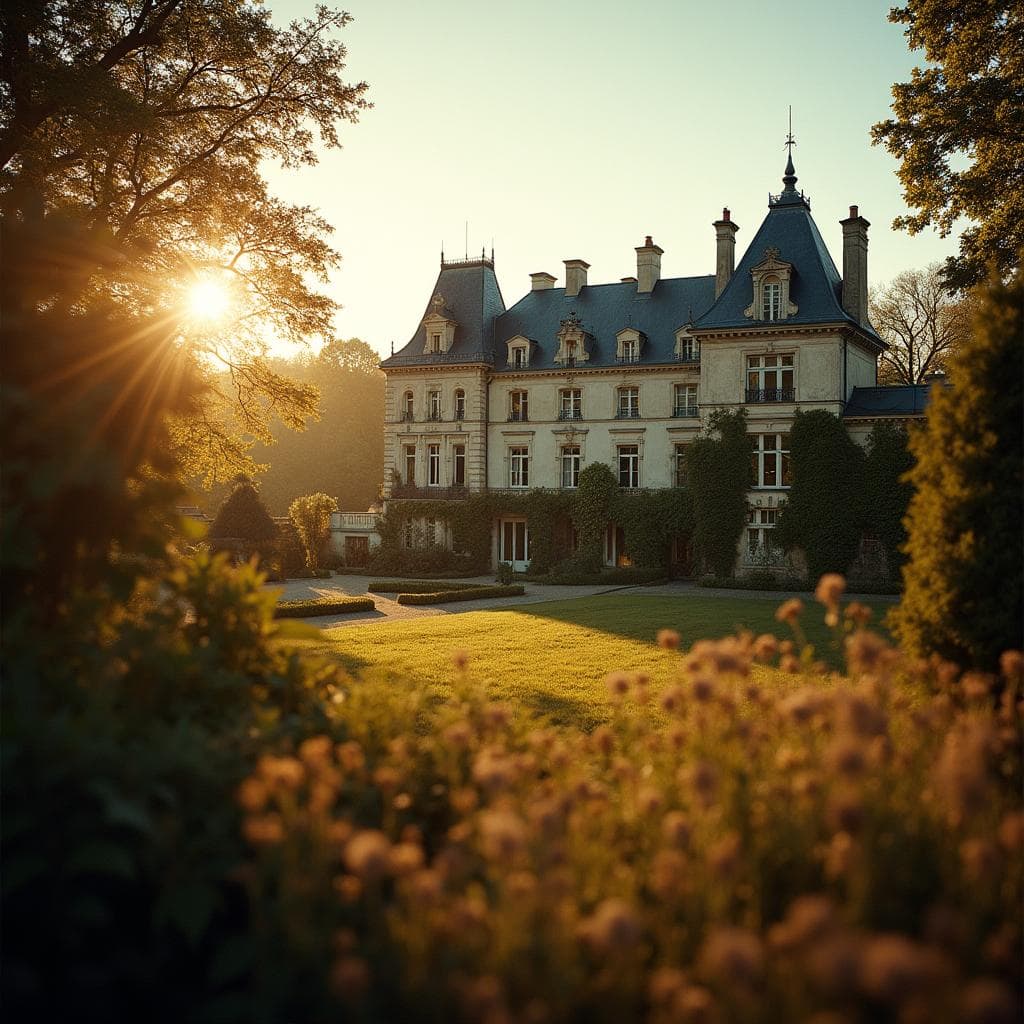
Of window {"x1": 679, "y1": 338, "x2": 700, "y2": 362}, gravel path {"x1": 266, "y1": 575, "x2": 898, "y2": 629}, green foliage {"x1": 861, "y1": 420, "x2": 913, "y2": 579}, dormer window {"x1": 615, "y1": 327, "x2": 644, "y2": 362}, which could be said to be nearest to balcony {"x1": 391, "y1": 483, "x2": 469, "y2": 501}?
gravel path {"x1": 266, "y1": 575, "x2": 898, "y2": 629}

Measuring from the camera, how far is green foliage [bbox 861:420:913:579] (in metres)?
29.8

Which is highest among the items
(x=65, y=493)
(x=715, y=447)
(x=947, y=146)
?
(x=947, y=146)

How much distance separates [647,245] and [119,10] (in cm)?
2577

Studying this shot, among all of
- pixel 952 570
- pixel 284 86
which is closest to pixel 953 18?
pixel 284 86

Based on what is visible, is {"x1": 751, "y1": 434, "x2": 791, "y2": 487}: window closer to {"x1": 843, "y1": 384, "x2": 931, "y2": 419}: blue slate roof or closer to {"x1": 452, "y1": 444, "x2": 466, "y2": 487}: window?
{"x1": 843, "y1": 384, "x2": 931, "y2": 419}: blue slate roof

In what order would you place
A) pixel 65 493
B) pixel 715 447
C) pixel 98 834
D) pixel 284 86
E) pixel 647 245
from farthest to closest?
pixel 647 245, pixel 715 447, pixel 284 86, pixel 65 493, pixel 98 834

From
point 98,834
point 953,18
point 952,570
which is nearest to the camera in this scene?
point 98,834

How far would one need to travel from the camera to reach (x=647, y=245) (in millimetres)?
38562

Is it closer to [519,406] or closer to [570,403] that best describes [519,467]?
[519,406]

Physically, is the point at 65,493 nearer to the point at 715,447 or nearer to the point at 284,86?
the point at 284,86

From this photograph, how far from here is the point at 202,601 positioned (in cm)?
464

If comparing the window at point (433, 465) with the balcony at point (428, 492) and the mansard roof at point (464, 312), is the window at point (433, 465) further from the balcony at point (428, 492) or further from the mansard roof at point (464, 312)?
the mansard roof at point (464, 312)

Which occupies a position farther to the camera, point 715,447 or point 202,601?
point 715,447

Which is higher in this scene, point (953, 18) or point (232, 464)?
point (953, 18)
